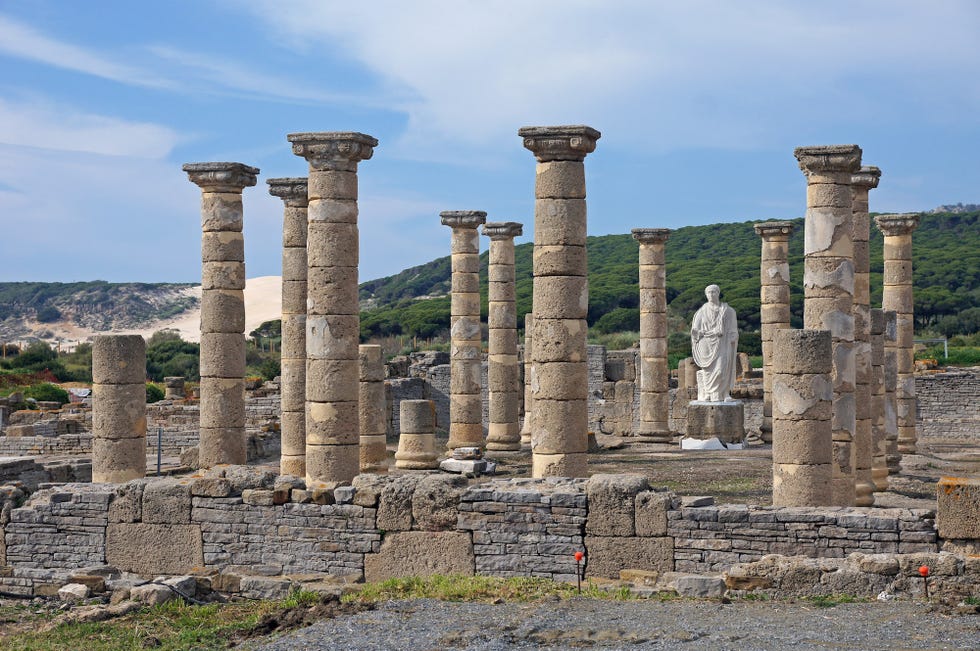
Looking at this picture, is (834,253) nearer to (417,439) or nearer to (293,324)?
(293,324)

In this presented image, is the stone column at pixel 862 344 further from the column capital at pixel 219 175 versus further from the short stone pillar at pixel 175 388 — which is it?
the short stone pillar at pixel 175 388

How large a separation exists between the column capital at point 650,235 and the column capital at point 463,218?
12.1ft

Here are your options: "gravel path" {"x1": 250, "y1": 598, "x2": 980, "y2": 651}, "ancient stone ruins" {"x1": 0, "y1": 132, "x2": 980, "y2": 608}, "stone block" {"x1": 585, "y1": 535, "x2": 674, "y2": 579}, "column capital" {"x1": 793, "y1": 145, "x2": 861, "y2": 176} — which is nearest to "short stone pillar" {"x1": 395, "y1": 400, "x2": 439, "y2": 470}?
"ancient stone ruins" {"x1": 0, "y1": 132, "x2": 980, "y2": 608}

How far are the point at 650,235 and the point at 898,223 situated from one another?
5.17 metres

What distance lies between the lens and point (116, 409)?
16.7 m

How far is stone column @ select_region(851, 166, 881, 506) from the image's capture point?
16.3 meters

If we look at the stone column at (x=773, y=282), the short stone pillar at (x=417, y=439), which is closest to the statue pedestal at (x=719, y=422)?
the stone column at (x=773, y=282)

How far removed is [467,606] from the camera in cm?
1113

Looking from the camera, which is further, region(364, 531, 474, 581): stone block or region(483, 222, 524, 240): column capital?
region(483, 222, 524, 240): column capital

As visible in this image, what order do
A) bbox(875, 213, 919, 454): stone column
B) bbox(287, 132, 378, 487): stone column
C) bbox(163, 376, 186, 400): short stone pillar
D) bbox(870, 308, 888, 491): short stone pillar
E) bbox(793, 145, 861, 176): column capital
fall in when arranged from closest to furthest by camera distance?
bbox(793, 145, 861, 176): column capital
bbox(287, 132, 378, 487): stone column
bbox(870, 308, 888, 491): short stone pillar
bbox(875, 213, 919, 454): stone column
bbox(163, 376, 186, 400): short stone pillar

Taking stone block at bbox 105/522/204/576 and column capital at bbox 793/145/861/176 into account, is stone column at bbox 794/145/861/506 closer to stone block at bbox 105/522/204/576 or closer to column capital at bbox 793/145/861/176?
column capital at bbox 793/145/861/176

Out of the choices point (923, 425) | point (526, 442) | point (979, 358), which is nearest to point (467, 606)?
point (526, 442)

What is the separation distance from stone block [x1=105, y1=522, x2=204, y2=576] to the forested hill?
4117 cm

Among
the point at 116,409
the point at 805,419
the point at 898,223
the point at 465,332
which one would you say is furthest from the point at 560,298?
the point at 898,223
